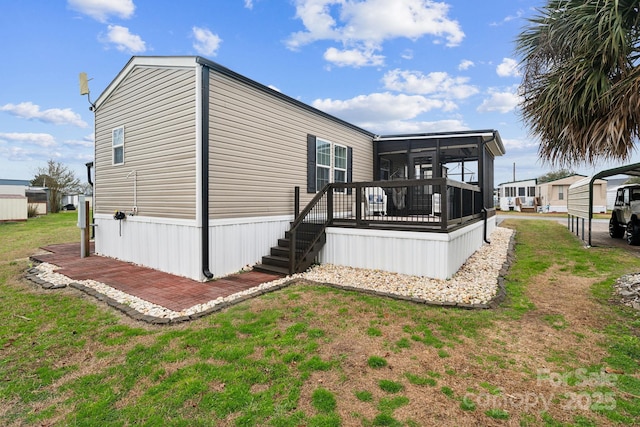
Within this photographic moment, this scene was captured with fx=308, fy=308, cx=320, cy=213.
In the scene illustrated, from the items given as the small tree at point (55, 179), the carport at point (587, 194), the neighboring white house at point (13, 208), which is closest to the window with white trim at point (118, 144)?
the carport at point (587, 194)

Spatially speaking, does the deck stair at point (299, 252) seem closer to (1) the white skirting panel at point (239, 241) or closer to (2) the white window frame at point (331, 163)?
(1) the white skirting panel at point (239, 241)

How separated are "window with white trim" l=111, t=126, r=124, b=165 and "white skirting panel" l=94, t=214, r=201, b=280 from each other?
155cm

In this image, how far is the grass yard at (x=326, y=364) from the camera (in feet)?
7.45

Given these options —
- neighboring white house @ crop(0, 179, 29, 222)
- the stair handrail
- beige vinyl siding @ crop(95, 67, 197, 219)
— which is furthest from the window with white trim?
neighboring white house @ crop(0, 179, 29, 222)

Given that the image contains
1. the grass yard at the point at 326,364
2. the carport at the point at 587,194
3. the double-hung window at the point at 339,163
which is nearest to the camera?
the grass yard at the point at 326,364

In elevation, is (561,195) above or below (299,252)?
above

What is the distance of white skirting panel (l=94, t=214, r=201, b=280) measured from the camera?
6.01 metres

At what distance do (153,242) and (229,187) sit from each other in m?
2.31

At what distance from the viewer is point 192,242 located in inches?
234

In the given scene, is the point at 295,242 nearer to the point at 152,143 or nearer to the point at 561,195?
the point at 152,143

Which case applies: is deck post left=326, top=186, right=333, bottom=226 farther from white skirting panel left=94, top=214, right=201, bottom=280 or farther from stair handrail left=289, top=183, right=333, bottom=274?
white skirting panel left=94, top=214, right=201, bottom=280

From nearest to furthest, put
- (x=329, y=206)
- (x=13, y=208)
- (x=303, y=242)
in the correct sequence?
(x=303, y=242) → (x=329, y=206) → (x=13, y=208)

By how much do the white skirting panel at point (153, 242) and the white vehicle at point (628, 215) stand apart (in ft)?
41.3

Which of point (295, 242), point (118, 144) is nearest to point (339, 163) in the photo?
point (295, 242)
